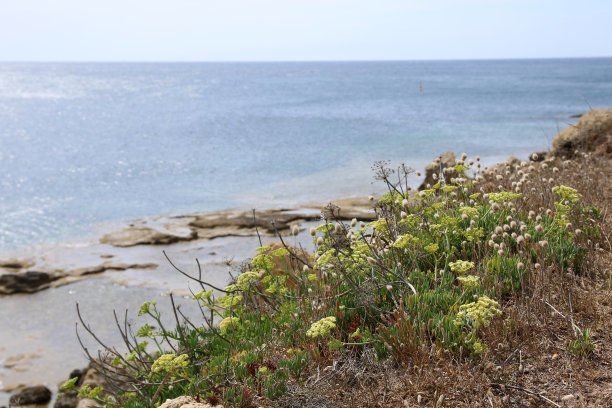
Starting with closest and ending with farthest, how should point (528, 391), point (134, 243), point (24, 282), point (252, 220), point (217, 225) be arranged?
point (528, 391), point (24, 282), point (134, 243), point (252, 220), point (217, 225)

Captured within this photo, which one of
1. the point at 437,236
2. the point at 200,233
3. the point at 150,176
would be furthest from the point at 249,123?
the point at 437,236

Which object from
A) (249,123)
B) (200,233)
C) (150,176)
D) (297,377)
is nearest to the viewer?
(297,377)

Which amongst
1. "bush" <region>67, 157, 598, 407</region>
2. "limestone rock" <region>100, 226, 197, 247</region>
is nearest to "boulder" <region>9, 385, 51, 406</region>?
"bush" <region>67, 157, 598, 407</region>

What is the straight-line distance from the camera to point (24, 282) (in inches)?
471

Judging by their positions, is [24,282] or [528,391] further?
[24,282]

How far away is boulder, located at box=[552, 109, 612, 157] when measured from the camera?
11.6m

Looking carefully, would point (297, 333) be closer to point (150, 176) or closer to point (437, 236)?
point (437, 236)

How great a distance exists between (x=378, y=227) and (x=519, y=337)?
4.53ft

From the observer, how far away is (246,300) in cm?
473

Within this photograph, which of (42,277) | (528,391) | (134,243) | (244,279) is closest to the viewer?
(528,391)

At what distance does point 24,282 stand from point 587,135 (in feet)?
41.9

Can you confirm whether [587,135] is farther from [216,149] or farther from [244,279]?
[216,149]

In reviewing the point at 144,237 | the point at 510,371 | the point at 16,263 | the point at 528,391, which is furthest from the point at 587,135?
the point at 16,263

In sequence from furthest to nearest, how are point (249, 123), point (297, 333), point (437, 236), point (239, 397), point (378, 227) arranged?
→ point (249, 123), point (437, 236), point (378, 227), point (297, 333), point (239, 397)
